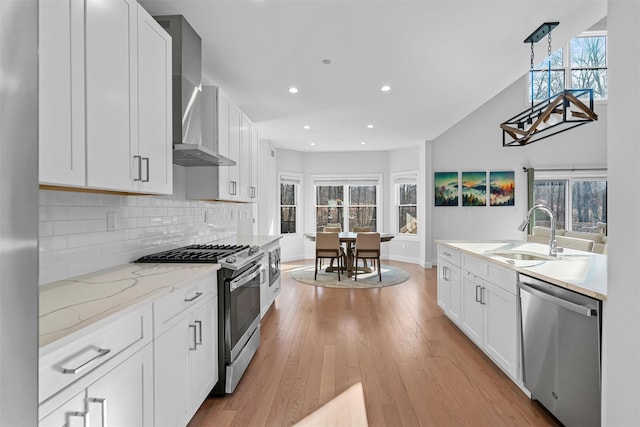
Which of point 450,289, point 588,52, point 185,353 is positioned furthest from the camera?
point 588,52

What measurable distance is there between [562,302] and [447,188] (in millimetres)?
5707

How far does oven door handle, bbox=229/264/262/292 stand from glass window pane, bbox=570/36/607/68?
316 inches

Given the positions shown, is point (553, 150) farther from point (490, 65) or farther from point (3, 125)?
point (3, 125)

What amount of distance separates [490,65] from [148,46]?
122 inches

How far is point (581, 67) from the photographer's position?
6.81m

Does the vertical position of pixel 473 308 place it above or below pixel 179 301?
below

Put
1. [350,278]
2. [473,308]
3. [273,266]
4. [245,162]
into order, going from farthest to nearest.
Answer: [350,278] < [273,266] < [245,162] < [473,308]

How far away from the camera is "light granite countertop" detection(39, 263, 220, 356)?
100cm

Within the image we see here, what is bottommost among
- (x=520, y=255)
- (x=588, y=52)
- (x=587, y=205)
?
(x=520, y=255)

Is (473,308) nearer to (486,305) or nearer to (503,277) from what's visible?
(486,305)

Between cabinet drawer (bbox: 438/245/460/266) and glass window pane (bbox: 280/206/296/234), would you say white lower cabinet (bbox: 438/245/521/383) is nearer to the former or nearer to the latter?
cabinet drawer (bbox: 438/245/460/266)

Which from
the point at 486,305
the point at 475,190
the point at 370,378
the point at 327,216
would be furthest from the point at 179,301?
the point at 475,190

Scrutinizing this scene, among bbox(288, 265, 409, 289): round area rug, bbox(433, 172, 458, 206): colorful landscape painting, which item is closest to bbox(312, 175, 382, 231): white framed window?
bbox(433, 172, 458, 206): colorful landscape painting

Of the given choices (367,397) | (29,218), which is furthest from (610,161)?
(367,397)
